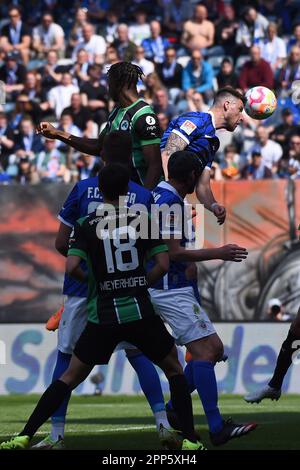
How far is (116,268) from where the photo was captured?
805 cm

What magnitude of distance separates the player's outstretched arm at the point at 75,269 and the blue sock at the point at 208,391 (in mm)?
1161

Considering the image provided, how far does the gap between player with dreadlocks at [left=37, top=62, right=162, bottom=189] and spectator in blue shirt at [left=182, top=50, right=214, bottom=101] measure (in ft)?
36.7

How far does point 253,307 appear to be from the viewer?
16562mm

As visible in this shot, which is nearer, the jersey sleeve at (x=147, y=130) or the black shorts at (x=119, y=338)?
the black shorts at (x=119, y=338)

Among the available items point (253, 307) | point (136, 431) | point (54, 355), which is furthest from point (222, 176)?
point (136, 431)

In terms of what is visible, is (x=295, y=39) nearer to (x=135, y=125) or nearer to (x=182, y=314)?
(x=135, y=125)

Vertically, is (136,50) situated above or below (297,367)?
above

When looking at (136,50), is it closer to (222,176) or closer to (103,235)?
(222,176)

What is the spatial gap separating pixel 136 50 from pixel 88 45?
4.47 ft

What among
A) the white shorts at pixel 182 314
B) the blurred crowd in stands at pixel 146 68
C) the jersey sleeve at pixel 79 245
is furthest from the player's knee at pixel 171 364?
the blurred crowd in stands at pixel 146 68

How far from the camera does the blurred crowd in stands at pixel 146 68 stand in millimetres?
19078

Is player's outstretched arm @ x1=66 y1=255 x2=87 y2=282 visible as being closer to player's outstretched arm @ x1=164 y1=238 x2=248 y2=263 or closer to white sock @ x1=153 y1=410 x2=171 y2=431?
player's outstretched arm @ x1=164 y1=238 x2=248 y2=263

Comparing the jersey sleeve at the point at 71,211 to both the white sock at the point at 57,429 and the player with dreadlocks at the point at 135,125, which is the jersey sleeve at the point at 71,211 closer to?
the player with dreadlocks at the point at 135,125

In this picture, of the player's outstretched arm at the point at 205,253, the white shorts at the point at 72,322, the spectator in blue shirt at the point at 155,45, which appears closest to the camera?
the player's outstretched arm at the point at 205,253
